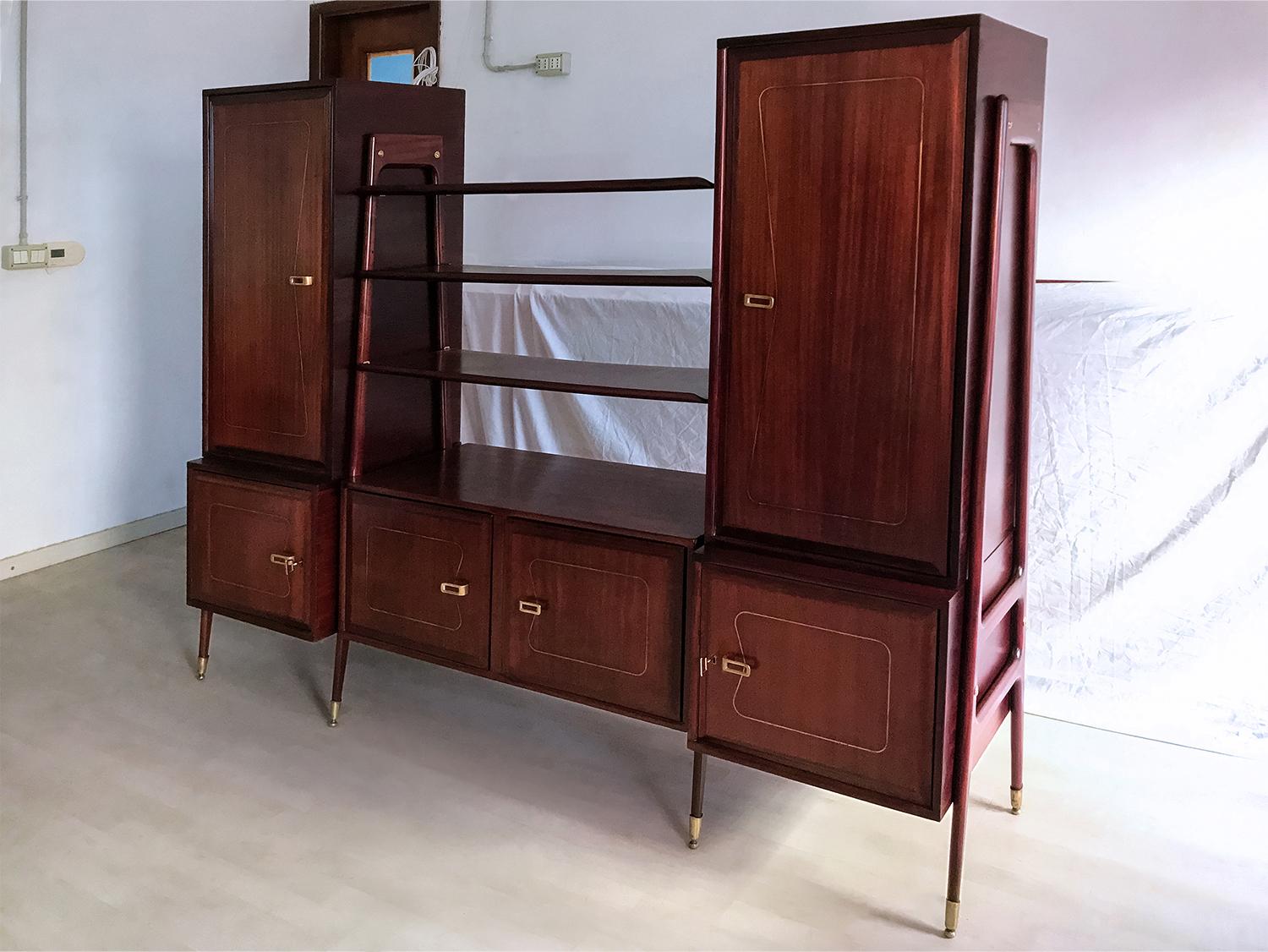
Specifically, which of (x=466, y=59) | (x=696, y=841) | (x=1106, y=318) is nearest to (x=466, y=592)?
(x=696, y=841)

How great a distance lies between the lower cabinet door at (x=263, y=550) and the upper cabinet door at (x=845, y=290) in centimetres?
110

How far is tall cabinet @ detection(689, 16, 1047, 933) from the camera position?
1.91 meters

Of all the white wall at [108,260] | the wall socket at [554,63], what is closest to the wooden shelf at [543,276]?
the white wall at [108,260]

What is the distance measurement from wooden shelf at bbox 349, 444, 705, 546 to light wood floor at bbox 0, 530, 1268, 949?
603mm

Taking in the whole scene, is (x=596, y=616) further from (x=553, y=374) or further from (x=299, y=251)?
(x=299, y=251)

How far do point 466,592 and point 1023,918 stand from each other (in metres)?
1.27

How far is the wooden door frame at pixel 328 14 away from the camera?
4727 mm

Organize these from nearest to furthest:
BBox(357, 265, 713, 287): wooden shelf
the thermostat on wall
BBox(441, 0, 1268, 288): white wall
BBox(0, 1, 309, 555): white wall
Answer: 1. BBox(357, 265, 713, 287): wooden shelf
2. BBox(441, 0, 1268, 288): white wall
3. the thermostat on wall
4. BBox(0, 1, 309, 555): white wall

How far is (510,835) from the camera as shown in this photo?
236 cm

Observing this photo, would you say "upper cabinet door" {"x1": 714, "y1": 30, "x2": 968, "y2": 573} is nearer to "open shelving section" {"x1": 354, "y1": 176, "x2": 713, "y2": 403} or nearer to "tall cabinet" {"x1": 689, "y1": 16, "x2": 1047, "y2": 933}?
"tall cabinet" {"x1": 689, "y1": 16, "x2": 1047, "y2": 933}

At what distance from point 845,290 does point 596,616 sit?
85cm

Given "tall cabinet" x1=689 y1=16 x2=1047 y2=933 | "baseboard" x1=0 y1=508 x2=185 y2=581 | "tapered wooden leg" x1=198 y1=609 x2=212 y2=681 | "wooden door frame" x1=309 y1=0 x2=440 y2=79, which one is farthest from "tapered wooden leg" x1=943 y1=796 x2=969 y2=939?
"wooden door frame" x1=309 y1=0 x2=440 y2=79

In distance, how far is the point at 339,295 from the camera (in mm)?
2682

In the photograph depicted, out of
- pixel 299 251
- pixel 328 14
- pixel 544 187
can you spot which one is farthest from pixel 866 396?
pixel 328 14
